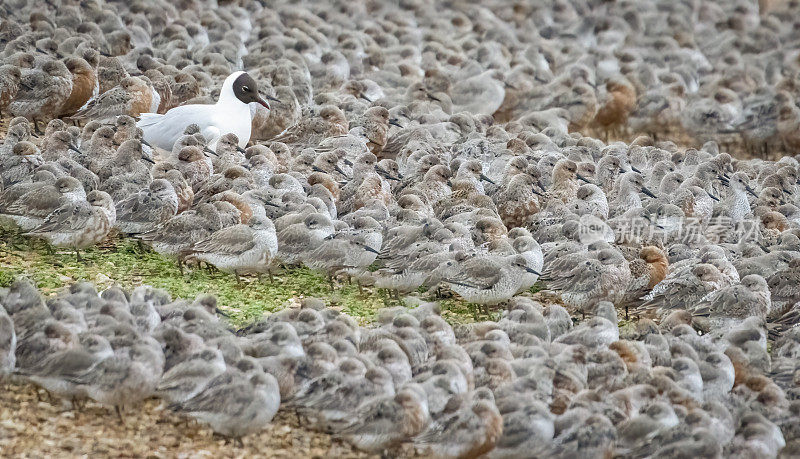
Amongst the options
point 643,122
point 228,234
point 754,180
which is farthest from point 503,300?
point 643,122

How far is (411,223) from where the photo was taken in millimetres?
9984

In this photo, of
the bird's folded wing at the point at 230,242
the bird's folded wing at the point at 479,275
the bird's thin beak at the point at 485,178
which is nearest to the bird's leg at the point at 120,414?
the bird's folded wing at the point at 230,242

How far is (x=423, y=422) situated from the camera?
22.8ft

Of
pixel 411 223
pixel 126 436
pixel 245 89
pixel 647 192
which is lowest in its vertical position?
pixel 647 192

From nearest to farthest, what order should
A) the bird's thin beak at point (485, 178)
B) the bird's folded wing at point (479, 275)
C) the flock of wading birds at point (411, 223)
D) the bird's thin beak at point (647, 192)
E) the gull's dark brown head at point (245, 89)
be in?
the flock of wading birds at point (411, 223)
the bird's folded wing at point (479, 275)
the bird's thin beak at point (647, 192)
the bird's thin beak at point (485, 178)
the gull's dark brown head at point (245, 89)

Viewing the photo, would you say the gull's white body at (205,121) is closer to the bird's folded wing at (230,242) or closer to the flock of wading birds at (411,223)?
the flock of wading birds at (411,223)

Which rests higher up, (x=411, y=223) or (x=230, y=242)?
(x=230, y=242)

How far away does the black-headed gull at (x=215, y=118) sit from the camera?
456 inches

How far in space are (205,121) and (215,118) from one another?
11 cm

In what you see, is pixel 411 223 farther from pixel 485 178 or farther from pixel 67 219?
pixel 67 219

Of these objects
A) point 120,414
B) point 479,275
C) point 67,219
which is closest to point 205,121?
point 67,219

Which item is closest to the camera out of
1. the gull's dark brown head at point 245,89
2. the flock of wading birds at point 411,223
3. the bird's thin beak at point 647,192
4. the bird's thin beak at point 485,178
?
the flock of wading birds at point 411,223

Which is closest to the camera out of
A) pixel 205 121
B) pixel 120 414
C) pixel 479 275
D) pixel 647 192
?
pixel 120 414

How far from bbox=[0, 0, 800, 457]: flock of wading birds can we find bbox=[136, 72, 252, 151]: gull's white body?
32mm
